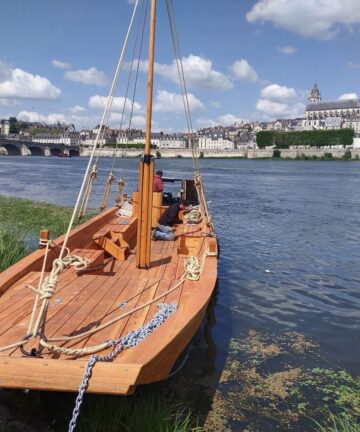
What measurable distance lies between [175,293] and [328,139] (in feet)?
526

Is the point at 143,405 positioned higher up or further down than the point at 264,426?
higher up

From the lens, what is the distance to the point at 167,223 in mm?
12133

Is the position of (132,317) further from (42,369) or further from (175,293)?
(42,369)

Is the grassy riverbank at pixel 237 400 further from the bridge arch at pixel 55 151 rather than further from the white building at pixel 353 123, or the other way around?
the white building at pixel 353 123

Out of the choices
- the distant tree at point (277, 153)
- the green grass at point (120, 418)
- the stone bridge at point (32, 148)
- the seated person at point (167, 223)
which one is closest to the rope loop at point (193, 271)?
the green grass at point (120, 418)

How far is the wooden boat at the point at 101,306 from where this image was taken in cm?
361

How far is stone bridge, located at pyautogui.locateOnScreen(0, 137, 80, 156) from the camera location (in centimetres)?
13861

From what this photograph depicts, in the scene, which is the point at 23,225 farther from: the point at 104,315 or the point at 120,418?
the point at 120,418

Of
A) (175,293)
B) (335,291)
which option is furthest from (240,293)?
(175,293)

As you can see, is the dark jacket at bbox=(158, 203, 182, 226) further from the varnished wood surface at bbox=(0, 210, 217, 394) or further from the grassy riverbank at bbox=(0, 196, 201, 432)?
the grassy riverbank at bbox=(0, 196, 201, 432)

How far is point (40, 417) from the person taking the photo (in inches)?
178

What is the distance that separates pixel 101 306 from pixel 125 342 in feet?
4.27

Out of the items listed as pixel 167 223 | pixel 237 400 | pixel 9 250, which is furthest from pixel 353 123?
pixel 237 400

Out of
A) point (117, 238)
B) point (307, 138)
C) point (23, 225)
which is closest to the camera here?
point (117, 238)
